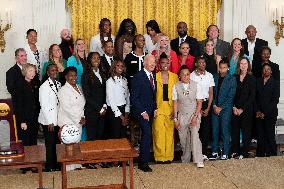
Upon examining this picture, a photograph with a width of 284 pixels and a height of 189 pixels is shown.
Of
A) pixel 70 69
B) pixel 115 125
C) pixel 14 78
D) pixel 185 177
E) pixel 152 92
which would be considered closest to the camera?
pixel 185 177

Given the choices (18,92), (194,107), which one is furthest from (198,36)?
(18,92)

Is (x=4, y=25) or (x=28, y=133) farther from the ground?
(x=4, y=25)

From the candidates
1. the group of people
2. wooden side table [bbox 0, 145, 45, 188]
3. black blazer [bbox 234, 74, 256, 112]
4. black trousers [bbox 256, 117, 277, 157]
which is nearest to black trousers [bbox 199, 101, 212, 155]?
the group of people

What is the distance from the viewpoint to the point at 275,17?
11.0 meters

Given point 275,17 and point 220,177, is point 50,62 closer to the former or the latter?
point 220,177

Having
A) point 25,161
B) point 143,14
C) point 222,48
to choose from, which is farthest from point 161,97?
point 25,161

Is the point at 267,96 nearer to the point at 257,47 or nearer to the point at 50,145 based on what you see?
the point at 257,47

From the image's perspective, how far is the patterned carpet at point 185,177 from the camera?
7809mm

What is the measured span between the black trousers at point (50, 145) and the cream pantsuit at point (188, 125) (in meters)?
1.99

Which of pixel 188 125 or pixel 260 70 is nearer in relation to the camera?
pixel 188 125

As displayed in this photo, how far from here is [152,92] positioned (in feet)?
28.3

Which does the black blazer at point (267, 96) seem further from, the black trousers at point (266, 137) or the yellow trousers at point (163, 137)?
the yellow trousers at point (163, 137)

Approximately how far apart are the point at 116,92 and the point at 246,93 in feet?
Answer: 7.22

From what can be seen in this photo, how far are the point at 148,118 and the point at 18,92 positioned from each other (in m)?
2.03
